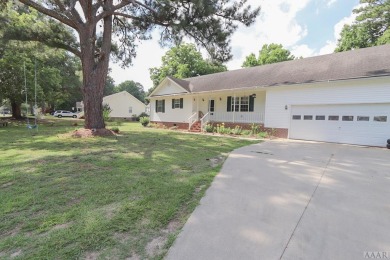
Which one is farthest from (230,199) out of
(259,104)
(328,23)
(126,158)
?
(328,23)

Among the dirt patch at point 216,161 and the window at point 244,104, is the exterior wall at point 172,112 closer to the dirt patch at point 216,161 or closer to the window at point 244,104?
the window at point 244,104

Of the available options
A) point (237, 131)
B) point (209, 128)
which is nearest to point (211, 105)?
point (209, 128)

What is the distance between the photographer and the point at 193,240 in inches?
102

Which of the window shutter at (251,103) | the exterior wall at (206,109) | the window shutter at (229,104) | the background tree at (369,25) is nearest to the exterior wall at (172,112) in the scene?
the exterior wall at (206,109)

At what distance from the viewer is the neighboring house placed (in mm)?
10703

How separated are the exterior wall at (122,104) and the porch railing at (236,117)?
2351cm

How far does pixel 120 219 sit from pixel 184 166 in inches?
116

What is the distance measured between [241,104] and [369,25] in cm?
2018

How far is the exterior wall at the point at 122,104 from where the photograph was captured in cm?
3694

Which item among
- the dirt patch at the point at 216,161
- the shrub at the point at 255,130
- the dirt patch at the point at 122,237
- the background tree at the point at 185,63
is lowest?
the dirt patch at the point at 122,237

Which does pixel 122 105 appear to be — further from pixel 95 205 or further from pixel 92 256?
pixel 92 256

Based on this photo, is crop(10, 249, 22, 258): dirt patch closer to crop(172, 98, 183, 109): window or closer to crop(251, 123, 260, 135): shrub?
crop(251, 123, 260, 135): shrub

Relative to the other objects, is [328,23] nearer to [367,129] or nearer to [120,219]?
[367,129]

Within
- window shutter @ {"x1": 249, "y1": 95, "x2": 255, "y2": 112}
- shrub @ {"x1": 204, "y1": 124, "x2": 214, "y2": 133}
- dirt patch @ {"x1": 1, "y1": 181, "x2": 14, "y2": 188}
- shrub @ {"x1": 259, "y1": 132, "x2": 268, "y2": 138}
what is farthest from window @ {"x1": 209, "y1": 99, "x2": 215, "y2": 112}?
dirt patch @ {"x1": 1, "y1": 181, "x2": 14, "y2": 188}
